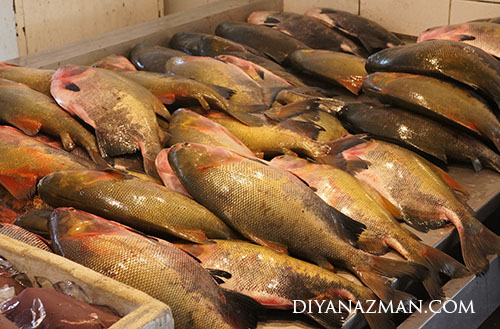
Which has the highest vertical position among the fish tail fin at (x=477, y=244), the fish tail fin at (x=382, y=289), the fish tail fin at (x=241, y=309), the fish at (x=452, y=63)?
the fish at (x=452, y=63)

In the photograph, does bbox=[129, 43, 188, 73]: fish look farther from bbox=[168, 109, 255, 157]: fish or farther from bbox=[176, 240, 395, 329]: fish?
bbox=[176, 240, 395, 329]: fish

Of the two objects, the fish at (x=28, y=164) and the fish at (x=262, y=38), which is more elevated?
the fish at (x=262, y=38)

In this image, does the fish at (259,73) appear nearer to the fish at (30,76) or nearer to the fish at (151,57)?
the fish at (151,57)

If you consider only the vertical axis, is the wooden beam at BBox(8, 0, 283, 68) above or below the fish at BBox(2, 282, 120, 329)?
below

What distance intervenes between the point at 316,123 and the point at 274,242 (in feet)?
3.27

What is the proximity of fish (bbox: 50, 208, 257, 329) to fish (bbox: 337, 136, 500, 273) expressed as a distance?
3.15 feet

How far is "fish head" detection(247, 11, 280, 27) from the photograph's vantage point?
4.92 m

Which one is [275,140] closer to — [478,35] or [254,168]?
[254,168]

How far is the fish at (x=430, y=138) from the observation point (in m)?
3.41

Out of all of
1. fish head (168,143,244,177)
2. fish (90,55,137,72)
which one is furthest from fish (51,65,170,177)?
fish (90,55,137,72)

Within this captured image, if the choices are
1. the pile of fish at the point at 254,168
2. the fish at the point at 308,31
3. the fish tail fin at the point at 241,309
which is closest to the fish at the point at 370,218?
the pile of fish at the point at 254,168

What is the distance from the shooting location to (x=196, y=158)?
2.81 meters

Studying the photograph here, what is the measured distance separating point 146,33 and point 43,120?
154cm

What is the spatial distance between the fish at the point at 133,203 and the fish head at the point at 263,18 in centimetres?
245
